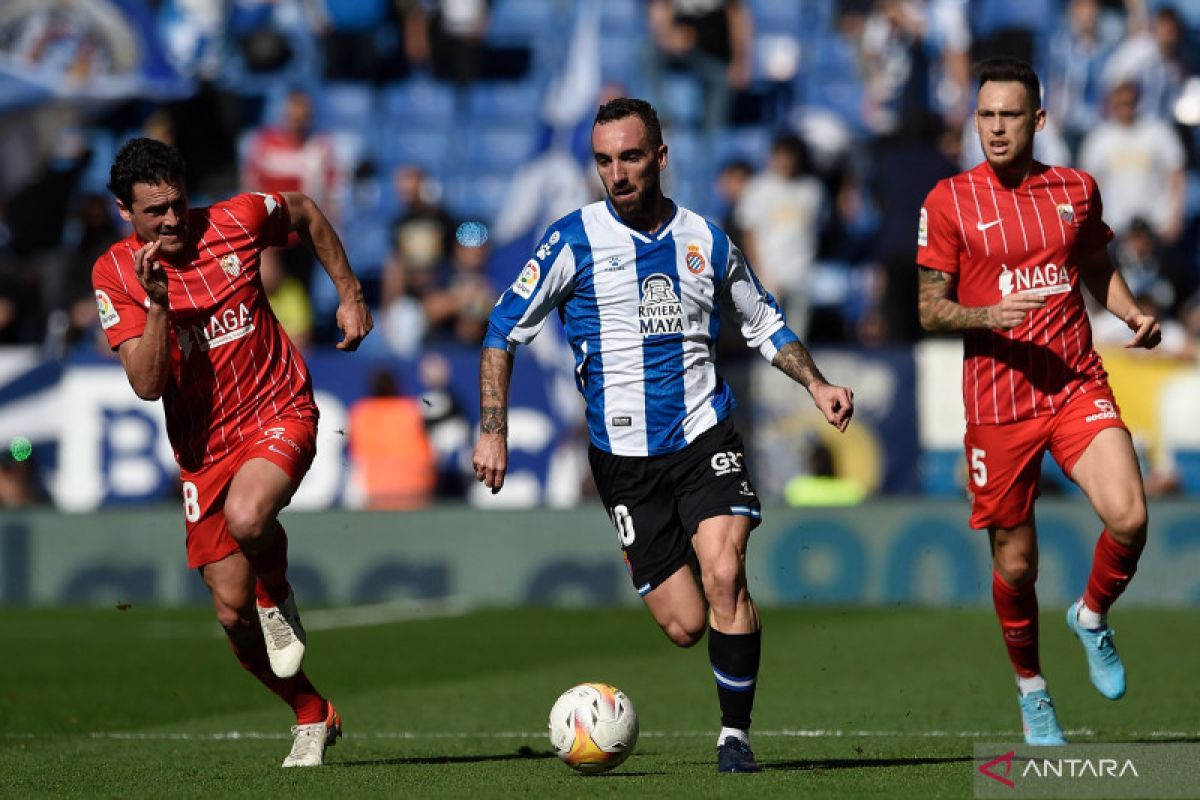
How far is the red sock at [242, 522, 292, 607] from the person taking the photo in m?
8.29

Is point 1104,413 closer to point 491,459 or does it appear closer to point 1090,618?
point 1090,618

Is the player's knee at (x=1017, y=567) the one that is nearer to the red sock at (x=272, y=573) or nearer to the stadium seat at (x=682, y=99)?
the red sock at (x=272, y=573)

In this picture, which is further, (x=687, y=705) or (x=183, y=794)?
(x=687, y=705)

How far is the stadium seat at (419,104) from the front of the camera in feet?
75.8

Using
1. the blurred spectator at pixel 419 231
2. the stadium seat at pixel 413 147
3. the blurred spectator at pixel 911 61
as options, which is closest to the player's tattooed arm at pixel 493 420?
the blurred spectator at pixel 419 231

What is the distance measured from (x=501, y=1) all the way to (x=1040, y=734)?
16.6m

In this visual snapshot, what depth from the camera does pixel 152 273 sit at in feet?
25.1

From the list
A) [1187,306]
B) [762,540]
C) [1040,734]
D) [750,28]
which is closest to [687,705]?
[1040,734]

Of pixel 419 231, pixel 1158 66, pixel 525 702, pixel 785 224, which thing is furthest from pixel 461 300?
pixel 525 702

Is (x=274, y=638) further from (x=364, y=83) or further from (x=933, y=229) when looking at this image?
(x=364, y=83)

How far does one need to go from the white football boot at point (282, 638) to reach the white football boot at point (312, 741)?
0.31 metres

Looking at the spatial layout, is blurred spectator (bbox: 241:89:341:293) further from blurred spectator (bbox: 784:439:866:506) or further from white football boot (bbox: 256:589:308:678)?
white football boot (bbox: 256:589:308:678)

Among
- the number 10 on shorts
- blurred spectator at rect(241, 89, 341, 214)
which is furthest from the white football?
blurred spectator at rect(241, 89, 341, 214)

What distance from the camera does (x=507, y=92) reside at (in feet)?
76.0
